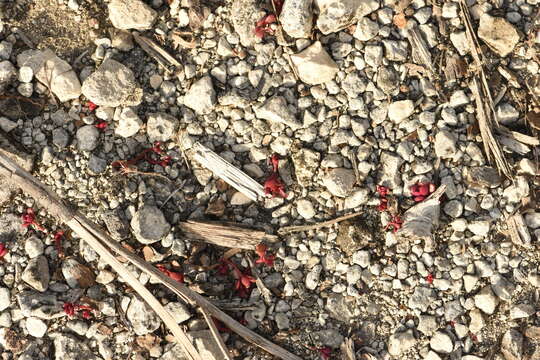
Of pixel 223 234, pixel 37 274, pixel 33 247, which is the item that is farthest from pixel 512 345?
pixel 33 247

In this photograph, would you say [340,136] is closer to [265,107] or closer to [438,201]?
[265,107]

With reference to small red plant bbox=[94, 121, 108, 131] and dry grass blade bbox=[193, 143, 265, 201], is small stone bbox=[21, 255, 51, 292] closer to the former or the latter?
small red plant bbox=[94, 121, 108, 131]

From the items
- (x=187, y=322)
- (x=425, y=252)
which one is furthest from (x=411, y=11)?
(x=187, y=322)

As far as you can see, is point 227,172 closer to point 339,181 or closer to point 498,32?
point 339,181

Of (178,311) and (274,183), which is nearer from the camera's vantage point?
(178,311)

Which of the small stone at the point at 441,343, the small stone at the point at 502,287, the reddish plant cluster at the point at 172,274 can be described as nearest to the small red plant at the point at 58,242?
the reddish plant cluster at the point at 172,274

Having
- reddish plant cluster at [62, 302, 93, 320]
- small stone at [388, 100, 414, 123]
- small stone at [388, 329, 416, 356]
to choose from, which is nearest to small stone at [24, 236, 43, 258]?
reddish plant cluster at [62, 302, 93, 320]
